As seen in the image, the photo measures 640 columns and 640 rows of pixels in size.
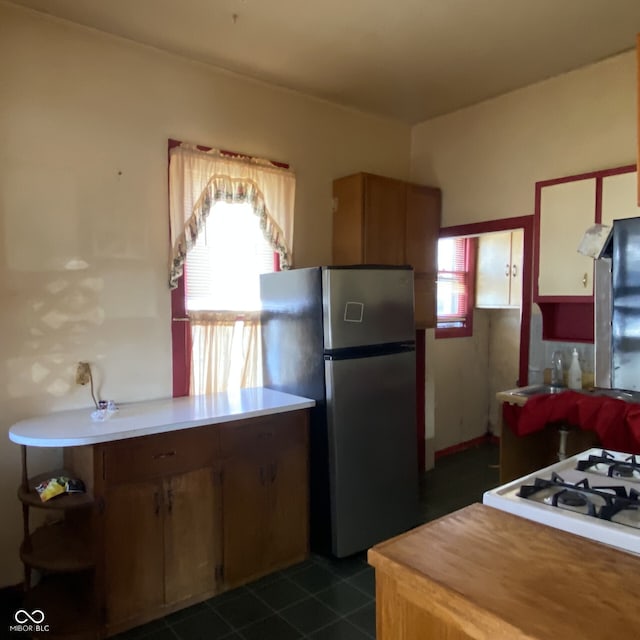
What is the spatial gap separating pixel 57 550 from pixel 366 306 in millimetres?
1835

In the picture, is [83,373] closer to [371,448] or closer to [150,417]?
[150,417]

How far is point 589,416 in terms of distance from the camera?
2.63 metres

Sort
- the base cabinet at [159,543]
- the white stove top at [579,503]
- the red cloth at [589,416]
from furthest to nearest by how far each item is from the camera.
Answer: the red cloth at [589,416] < the base cabinet at [159,543] < the white stove top at [579,503]

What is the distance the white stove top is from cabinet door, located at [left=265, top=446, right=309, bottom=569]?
58.3 inches

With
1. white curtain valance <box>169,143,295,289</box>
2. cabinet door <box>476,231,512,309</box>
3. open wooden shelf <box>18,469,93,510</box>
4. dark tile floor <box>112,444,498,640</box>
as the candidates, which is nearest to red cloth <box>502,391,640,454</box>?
dark tile floor <box>112,444,498,640</box>

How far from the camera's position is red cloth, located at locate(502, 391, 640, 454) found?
2.46 metres

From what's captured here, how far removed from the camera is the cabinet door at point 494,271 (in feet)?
15.0

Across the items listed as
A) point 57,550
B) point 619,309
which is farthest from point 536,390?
point 57,550

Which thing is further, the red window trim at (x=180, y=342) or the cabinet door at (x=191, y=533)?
the red window trim at (x=180, y=342)

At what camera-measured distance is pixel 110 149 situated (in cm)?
262

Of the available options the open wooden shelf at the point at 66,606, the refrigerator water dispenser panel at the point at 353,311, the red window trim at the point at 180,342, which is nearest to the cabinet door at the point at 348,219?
the refrigerator water dispenser panel at the point at 353,311

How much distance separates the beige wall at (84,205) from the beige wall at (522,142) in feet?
5.15

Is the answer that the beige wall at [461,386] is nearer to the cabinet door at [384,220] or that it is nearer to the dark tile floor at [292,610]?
the cabinet door at [384,220]

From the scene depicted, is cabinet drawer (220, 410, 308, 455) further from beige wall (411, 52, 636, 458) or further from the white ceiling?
the white ceiling
